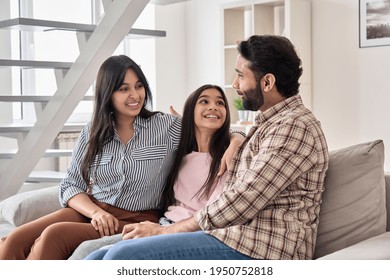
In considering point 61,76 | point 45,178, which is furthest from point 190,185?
point 45,178

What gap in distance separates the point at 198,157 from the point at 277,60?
525mm

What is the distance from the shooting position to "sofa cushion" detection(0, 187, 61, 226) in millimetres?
2961

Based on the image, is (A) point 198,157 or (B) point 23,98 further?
(B) point 23,98

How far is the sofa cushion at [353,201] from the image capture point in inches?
89.5

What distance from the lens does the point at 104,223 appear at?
8.61 ft

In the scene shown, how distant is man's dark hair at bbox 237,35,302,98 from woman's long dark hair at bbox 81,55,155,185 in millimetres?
597

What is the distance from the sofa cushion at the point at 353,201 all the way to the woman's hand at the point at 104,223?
0.76 m

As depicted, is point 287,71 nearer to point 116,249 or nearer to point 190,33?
point 116,249

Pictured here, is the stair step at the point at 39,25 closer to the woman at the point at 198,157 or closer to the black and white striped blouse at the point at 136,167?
the black and white striped blouse at the point at 136,167

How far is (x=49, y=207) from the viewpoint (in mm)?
3035

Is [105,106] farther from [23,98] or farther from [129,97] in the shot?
[23,98]
